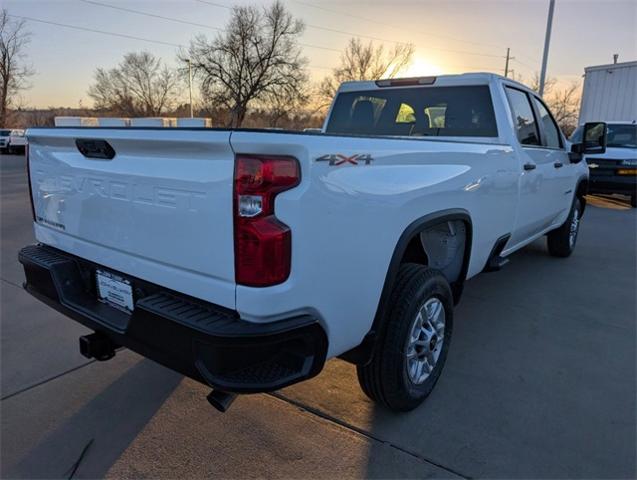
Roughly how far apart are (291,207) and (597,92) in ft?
56.3

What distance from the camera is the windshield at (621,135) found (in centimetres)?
1127

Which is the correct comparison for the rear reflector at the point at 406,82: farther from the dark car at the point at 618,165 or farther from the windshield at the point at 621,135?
the windshield at the point at 621,135

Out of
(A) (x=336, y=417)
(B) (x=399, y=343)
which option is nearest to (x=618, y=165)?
(B) (x=399, y=343)

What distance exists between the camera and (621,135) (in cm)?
1149

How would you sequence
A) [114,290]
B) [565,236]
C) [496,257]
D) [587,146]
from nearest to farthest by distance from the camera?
1. [114,290]
2. [496,257]
3. [587,146]
4. [565,236]

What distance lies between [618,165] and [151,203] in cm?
1182

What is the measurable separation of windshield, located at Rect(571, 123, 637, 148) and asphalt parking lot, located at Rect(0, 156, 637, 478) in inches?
362

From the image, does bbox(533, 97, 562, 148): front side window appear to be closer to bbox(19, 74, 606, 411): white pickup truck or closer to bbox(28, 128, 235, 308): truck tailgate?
bbox(19, 74, 606, 411): white pickup truck

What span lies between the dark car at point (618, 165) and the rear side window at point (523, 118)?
7.50 metres

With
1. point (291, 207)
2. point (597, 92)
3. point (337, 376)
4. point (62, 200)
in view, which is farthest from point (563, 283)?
point (597, 92)

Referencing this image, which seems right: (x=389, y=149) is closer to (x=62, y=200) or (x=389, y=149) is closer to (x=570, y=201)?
(x=62, y=200)

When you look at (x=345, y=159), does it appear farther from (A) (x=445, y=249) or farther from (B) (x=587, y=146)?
(B) (x=587, y=146)

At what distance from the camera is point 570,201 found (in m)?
5.56

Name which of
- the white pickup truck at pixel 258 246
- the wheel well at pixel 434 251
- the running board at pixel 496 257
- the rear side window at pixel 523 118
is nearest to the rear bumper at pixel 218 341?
the white pickup truck at pixel 258 246
